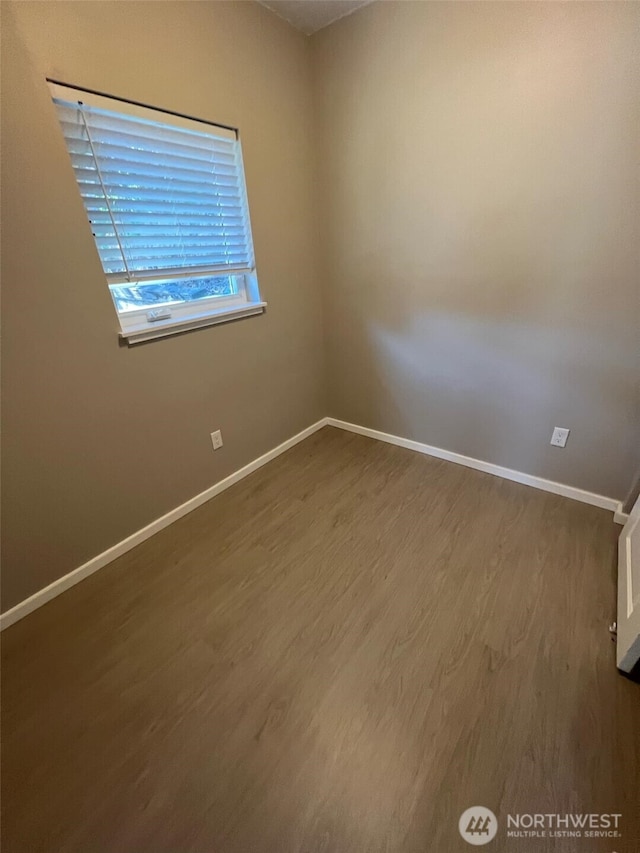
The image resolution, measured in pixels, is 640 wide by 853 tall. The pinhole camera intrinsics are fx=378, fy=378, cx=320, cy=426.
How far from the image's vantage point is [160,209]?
1617 mm

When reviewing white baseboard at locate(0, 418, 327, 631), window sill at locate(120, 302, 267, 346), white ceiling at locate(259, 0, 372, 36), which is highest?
white ceiling at locate(259, 0, 372, 36)

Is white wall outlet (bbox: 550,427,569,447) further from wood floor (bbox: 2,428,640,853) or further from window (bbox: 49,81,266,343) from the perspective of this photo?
window (bbox: 49,81,266,343)

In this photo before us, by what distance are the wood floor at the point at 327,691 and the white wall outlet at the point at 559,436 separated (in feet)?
1.10

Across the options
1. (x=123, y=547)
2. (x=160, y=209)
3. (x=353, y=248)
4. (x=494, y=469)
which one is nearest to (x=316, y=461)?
(x=494, y=469)

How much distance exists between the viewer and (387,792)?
1.01 metres

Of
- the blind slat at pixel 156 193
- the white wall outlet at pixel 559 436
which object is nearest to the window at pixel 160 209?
the blind slat at pixel 156 193

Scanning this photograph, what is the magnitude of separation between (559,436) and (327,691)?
1633 mm

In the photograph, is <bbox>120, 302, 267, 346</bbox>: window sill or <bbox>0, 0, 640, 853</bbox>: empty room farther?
<bbox>120, 302, 267, 346</bbox>: window sill

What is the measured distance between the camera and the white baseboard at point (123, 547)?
153 cm

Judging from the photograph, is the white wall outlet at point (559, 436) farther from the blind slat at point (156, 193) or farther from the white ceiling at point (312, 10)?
the white ceiling at point (312, 10)

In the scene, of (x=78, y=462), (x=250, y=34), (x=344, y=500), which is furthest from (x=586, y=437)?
(x=250, y=34)

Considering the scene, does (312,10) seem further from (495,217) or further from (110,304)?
(110,304)

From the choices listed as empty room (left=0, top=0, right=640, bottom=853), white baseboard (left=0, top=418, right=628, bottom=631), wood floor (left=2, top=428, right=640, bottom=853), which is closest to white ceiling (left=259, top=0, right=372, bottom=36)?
empty room (left=0, top=0, right=640, bottom=853)

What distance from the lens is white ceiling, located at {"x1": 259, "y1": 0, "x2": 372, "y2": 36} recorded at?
5.74 ft
